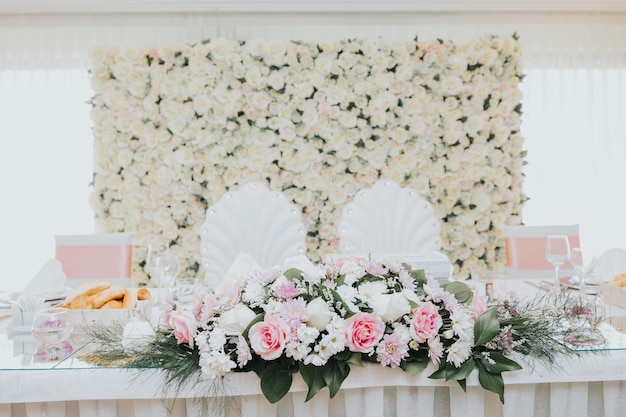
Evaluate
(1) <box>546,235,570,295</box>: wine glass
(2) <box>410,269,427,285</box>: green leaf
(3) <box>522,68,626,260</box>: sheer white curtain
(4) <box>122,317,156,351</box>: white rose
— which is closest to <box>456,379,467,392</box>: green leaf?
(2) <box>410,269,427,285</box>: green leaf

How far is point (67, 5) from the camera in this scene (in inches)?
150

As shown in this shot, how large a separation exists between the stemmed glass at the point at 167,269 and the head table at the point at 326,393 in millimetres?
482

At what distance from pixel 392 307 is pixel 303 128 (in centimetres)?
253

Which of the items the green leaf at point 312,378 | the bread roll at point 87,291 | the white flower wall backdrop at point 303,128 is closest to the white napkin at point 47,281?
the bread roll at point 87,291

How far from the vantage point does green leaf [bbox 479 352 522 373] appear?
3.39 feet

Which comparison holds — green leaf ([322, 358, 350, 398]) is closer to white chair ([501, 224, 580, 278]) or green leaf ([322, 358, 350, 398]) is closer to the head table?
the head table

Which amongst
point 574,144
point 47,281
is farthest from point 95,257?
point 574,144

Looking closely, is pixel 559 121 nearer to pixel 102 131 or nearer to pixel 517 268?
pixel 517 268

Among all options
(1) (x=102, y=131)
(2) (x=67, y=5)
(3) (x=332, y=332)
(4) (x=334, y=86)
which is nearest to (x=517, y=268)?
(4) (x=334, y=86)

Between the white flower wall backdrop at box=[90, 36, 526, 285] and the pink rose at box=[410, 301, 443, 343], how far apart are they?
2.43 metres

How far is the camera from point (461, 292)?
45.8 inches

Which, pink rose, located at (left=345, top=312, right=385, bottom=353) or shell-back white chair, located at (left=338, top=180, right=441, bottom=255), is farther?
shell-back white chair, located at (left=338, top=180, right=441, bottom=255)

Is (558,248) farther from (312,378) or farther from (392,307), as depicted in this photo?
(312,378)

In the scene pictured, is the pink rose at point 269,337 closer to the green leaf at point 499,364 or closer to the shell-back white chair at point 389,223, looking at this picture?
the green leaf at point 499,364
